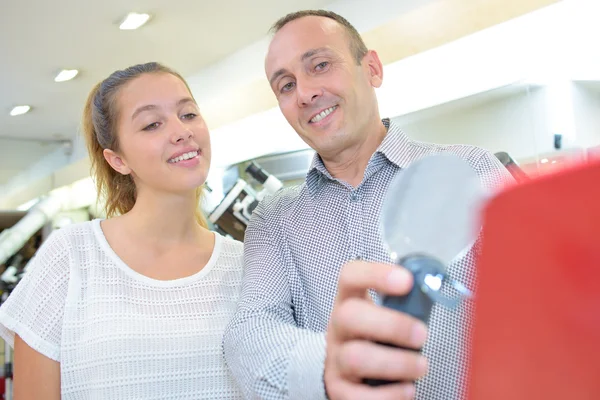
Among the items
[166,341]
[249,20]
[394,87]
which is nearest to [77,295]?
[166,341]

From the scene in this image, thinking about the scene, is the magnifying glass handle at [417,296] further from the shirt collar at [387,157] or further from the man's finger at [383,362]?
the shirt collar at [387,157]

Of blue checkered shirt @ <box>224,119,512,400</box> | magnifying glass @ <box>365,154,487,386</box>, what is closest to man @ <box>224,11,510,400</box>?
blue checkered shirt @ <box>224,119,512,400</box>

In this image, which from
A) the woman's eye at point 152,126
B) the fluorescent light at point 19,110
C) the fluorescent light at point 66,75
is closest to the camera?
the woman's eye at point 152,126

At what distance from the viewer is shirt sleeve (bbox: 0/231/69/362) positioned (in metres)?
1.18

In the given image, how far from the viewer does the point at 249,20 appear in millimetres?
3492

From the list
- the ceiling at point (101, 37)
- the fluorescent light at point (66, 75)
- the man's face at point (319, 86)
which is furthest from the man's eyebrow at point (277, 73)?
the fluorescent light at point (66, 75)

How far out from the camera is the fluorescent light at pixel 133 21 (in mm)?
3349

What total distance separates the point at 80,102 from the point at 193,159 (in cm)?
398

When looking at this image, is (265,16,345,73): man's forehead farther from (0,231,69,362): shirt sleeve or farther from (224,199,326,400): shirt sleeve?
(0,231,69,362): shirt sleeve

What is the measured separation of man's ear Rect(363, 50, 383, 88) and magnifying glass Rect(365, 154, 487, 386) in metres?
1.02

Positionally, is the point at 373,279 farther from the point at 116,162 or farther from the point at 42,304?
the point at 116,162

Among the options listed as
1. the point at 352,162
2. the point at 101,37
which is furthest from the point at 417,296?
the point at 101,37

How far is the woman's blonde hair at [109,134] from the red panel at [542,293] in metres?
1.25

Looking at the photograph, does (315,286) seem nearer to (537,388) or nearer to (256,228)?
(256,228)
